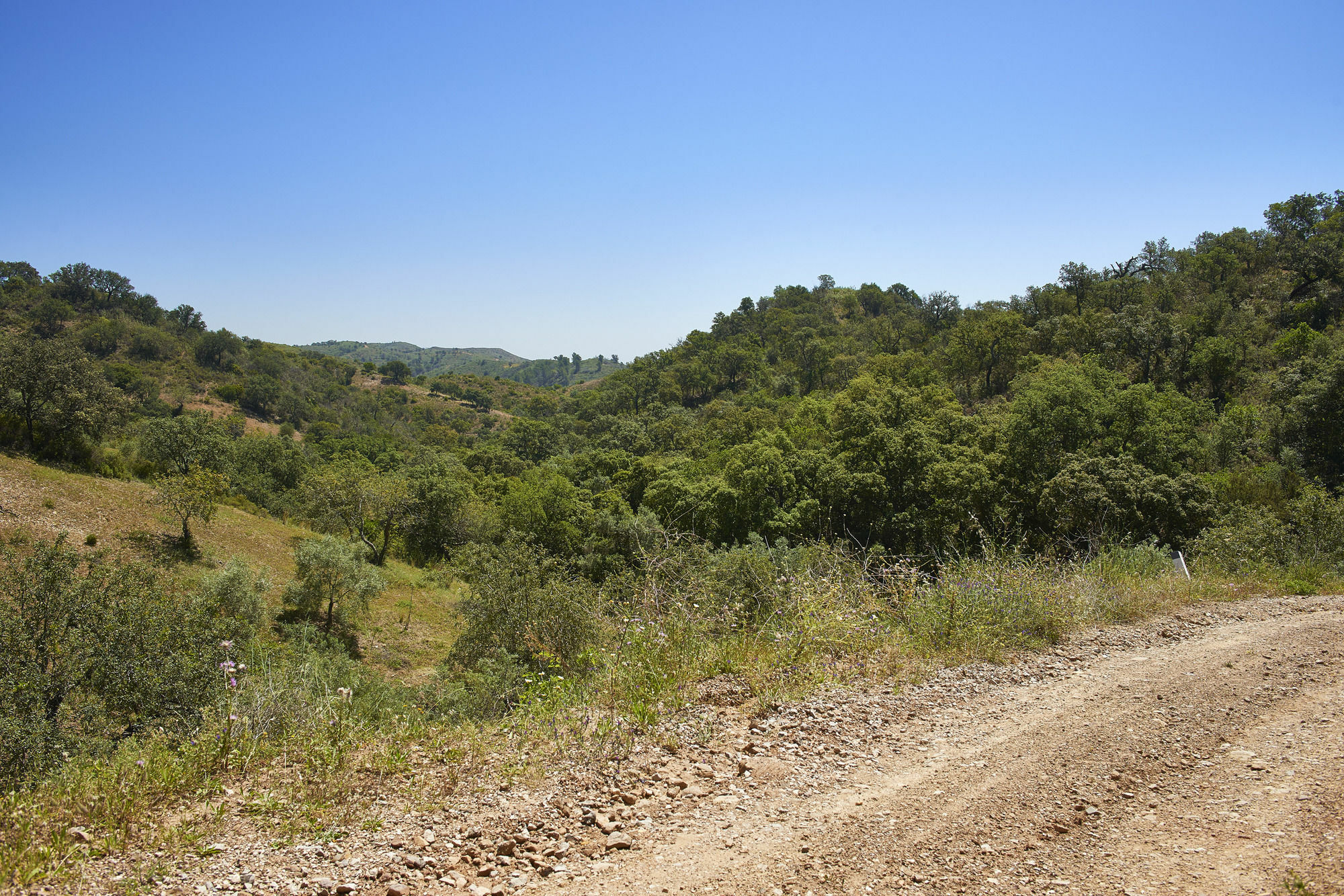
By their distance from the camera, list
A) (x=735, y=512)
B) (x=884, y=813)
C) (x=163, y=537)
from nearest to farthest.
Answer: (x=884, y=813) → (x=163, y=537) → (x=735, y=512)

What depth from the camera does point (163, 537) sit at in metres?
24.6

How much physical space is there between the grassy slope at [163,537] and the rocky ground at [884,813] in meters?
18.8

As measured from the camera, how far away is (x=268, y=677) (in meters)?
5.24

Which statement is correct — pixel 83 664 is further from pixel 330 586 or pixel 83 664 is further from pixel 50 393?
pixel 50 393

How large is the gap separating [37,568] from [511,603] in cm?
948

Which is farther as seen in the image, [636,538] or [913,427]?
[913,427]

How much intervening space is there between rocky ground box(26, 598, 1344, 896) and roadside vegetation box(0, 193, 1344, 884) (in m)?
0.45

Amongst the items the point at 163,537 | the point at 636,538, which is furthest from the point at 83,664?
the point at 163,537

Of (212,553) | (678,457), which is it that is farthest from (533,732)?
(678,457)

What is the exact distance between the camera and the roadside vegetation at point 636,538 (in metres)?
5.29

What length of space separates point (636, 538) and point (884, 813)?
5.24m

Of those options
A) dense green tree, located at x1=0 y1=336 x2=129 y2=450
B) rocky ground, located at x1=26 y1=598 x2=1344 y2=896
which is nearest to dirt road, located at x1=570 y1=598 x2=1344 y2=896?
rocky ground, located at x1=26 y1=598 x2=1344 y2=896

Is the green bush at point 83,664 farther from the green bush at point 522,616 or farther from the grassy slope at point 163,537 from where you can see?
the grassy slope at point 163,537

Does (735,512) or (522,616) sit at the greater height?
(735,512)
